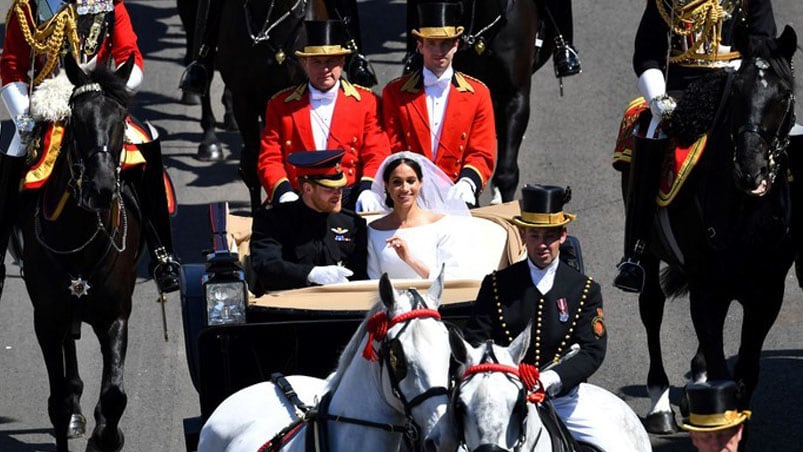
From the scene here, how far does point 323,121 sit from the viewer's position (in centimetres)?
1089

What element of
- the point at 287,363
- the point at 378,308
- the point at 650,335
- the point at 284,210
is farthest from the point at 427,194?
the point at 378,308

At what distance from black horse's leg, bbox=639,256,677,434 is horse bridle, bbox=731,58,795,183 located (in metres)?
1.61

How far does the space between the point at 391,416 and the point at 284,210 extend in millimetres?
2689

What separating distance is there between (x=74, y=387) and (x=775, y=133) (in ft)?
14.6

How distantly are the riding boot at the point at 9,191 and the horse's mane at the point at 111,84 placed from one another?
0.86 m

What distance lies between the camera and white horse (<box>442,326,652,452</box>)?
6.21m

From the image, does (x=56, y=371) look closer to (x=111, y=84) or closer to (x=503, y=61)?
(x=111, y=84)

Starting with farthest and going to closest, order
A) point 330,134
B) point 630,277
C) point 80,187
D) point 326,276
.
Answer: point 330,134, point 630,277, point 80,187, point 326,276

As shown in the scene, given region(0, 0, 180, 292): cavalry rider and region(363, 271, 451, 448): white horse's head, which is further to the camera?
region(0, 0, 180, 292): cavalry rider

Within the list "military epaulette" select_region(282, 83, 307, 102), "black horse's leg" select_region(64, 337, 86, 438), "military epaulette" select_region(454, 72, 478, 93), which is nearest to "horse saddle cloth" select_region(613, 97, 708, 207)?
"military epaulette" select_region(454, 72, 478, 93)

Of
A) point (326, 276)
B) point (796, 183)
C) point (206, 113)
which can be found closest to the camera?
point (326, 276)

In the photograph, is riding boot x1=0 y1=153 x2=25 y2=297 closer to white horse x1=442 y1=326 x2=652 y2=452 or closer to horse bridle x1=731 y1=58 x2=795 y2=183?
horse bridle x1=731 y1=58 x2=795 y2=183

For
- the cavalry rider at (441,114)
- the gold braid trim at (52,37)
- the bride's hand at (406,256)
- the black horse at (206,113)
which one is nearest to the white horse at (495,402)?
the bride's hand at (406,256)

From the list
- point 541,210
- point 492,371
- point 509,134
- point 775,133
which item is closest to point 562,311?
point 541,210
